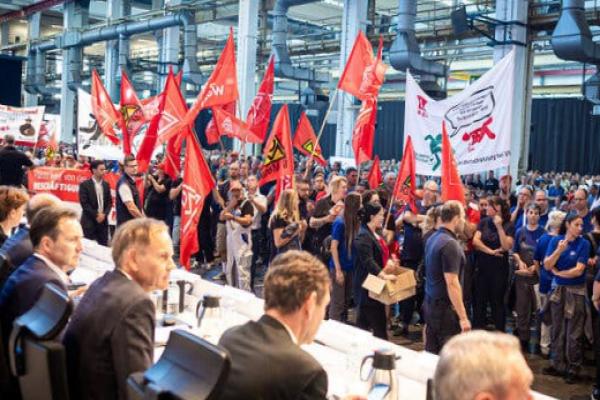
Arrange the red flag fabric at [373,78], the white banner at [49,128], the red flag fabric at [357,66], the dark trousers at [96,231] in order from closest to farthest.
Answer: the red flag fabric at [373,78]
the red flag fabric at [357,66]
the dark trousers at [96,231]
the white banner at [49,128]

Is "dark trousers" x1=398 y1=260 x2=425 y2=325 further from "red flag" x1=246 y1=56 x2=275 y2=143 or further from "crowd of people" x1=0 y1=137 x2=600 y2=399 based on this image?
"red flag" x1=246 y1=56 x2=275 y2=143

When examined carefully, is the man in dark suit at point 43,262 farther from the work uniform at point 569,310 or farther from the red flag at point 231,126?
the red flag at point 231,126

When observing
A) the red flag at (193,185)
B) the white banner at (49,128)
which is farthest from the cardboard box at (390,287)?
the white banner at (49,128)

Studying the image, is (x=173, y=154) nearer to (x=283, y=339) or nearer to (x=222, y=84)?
(x=222, y=84)

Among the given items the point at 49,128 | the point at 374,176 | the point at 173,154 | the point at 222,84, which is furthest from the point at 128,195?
the point at 49,128

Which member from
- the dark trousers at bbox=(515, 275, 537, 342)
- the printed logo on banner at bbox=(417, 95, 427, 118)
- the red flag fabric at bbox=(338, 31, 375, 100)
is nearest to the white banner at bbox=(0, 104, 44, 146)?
the red flag fabric at bbox=(338, 31, 375, 100)

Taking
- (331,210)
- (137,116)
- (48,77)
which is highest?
(48,77)

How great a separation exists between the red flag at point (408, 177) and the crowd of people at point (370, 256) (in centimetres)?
15

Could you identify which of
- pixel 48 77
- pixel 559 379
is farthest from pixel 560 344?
pixel 48 77

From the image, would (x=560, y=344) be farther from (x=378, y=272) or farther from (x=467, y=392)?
(x=467, y=392)

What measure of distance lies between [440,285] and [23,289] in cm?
325

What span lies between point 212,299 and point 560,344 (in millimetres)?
3756

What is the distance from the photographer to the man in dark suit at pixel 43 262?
3.18 metres

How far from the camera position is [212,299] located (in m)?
3.93
